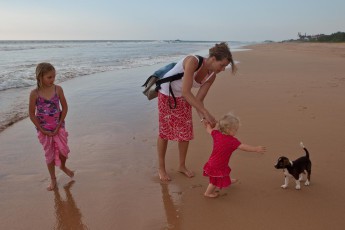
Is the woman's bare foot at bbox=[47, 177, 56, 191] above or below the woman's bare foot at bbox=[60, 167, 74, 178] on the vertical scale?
below

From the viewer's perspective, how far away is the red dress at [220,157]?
3.30 metres

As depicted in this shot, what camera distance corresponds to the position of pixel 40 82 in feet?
12.0

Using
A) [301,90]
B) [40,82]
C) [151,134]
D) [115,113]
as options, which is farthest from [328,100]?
[40,82]

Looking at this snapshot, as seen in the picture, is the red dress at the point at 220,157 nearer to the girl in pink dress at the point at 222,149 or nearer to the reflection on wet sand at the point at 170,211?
the girl in pink dress at the point at 222,149

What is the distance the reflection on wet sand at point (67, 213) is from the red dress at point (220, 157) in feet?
4.32

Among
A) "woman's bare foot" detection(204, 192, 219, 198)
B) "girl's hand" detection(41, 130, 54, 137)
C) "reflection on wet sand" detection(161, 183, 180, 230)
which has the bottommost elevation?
"reflection on wet sand" detection(161, 183, 180, 230)

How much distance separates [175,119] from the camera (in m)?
3.88

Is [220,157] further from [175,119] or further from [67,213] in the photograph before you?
[67,213]

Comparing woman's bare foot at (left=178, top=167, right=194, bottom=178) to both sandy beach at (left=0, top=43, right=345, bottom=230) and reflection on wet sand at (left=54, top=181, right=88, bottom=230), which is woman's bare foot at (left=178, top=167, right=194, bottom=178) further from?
reflection on wet sand at (left=54, top=181, right=88, bottom=230)

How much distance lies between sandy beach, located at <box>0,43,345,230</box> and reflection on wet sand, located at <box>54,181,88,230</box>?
1 centimetres

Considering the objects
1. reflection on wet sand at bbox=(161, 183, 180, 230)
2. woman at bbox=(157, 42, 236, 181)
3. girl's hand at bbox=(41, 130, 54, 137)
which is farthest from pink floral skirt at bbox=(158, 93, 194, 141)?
girl's hand at bbox=(41, 130, 54, 137)

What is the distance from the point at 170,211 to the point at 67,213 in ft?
3.25

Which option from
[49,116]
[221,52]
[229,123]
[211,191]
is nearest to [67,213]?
[49,116]

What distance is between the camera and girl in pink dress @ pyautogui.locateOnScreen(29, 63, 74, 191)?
364cm
